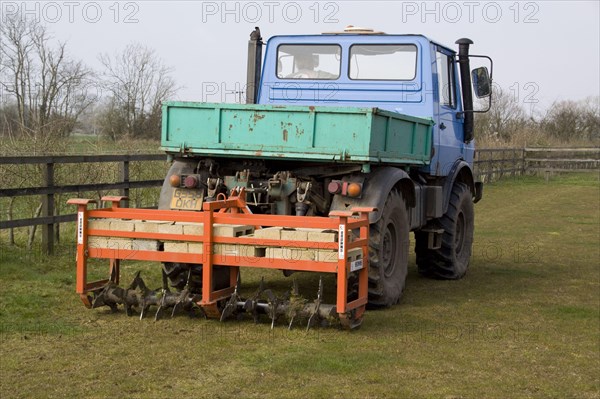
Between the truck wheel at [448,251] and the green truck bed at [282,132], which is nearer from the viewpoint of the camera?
the green truck bed at [282,132]

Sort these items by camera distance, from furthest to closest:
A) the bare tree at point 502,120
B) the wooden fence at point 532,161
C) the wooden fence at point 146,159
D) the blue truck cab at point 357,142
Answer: the bare tree at point 502,120 → the wooden fence at point 532,161 → the wooden fence at point 146,159 → the blue truck cab at point 357,142

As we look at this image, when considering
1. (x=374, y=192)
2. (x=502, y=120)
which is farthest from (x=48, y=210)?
(x=502, y=120)

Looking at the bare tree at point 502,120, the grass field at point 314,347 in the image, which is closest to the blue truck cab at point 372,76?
the grass field at point 314,347

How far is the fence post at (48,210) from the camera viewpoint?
10.7 meters

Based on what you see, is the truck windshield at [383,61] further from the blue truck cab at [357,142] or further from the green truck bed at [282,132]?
the green truck bed at [282,132]

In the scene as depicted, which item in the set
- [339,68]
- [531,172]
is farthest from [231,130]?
[531,172]

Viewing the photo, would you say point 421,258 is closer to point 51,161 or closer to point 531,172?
point 51,161

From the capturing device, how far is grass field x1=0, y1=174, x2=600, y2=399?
18.5 feet

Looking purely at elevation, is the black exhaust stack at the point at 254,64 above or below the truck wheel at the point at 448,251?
above

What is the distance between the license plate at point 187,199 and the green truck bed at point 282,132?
1.18 feet

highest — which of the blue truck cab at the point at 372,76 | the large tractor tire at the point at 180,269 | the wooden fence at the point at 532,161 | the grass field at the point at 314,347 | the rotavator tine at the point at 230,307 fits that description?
the blue truck cab at the point at 372,76

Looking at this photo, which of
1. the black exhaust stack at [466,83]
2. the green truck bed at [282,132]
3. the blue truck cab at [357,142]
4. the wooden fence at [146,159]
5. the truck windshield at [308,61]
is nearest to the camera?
the green truck bed at [282,132]

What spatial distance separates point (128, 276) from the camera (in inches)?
393

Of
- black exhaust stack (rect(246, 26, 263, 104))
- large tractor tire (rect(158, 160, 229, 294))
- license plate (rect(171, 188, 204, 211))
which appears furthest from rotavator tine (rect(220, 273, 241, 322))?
black exhaust stack (rect(246, 26, 263, 104))
